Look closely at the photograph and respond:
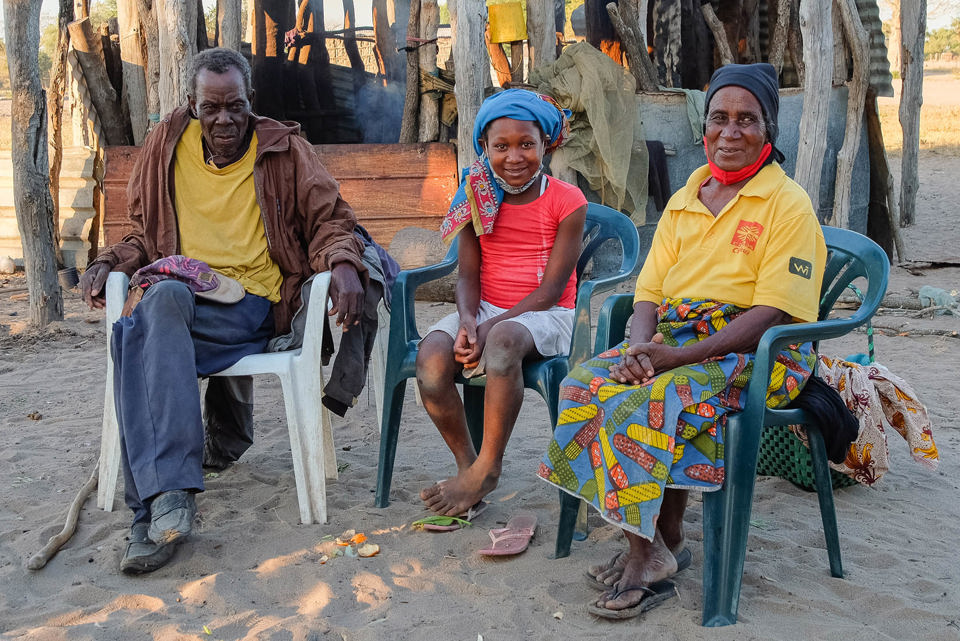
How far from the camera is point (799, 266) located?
2527 mm

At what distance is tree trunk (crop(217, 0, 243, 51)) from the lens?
7.63 meters

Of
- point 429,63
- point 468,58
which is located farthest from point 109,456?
point 429,63

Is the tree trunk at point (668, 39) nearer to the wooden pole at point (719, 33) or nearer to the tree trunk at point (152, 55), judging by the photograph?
the wooden pole at point (719, 33)

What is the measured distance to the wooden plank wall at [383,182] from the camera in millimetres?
7352

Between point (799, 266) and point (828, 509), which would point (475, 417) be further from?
point (799, 266)

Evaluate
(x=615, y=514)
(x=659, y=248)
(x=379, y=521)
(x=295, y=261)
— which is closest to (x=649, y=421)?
(x=615, y=514)

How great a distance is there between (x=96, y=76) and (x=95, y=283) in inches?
202

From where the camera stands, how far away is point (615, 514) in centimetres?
242

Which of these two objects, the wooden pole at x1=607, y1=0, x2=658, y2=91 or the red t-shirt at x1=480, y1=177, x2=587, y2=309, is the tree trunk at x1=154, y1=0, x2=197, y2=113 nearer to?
the wooden pole at x1=607, y1=0, x2=658, y2=91

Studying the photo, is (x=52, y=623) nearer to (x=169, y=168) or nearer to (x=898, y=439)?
(x=169, y=168)

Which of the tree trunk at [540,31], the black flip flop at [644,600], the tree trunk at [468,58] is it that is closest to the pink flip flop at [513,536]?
the black flip flop at [644,600]

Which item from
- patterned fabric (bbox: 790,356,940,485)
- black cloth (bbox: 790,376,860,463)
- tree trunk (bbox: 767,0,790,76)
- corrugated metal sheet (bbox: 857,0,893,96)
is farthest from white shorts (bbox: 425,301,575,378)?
tree trunk (bbox: 767,0,790,76)

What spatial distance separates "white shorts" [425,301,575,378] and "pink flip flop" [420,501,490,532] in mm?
483

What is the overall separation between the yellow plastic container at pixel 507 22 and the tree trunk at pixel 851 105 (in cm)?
270
